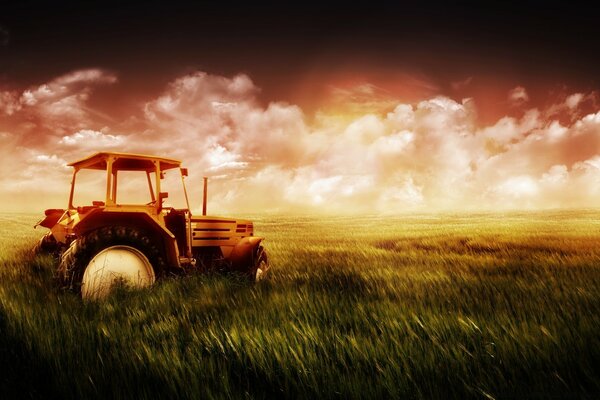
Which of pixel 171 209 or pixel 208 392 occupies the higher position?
pixel 171 209

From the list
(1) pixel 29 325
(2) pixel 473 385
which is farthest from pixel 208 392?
(1) pixel 29 325

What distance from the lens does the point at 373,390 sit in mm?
2176

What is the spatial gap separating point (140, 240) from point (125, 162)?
6.00ft

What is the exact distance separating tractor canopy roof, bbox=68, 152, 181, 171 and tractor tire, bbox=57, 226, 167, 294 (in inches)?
49.1

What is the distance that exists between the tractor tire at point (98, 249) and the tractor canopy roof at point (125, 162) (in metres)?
1.25

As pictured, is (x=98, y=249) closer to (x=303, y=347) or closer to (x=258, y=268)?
(x=258, y=268)

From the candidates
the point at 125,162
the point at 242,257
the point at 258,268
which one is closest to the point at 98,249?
the point at 125,162

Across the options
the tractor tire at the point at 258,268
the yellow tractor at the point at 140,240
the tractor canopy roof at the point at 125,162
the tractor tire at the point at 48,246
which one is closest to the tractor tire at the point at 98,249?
the yellow tractor at the point at 140,240

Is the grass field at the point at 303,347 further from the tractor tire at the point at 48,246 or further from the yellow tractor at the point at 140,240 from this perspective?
the tractor tire at the point at 48,246

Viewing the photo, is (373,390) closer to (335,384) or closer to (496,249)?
(335,384)

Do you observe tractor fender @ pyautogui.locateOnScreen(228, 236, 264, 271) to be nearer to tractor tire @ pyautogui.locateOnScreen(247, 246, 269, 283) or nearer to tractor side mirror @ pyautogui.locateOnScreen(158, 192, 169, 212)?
tractor tire @ pyautogui.locateOnScreen(247, 246, 269, 283)

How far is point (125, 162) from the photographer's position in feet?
21.1

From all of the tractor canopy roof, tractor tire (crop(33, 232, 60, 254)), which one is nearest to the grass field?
the tractor canopy roof

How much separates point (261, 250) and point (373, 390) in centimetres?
496
